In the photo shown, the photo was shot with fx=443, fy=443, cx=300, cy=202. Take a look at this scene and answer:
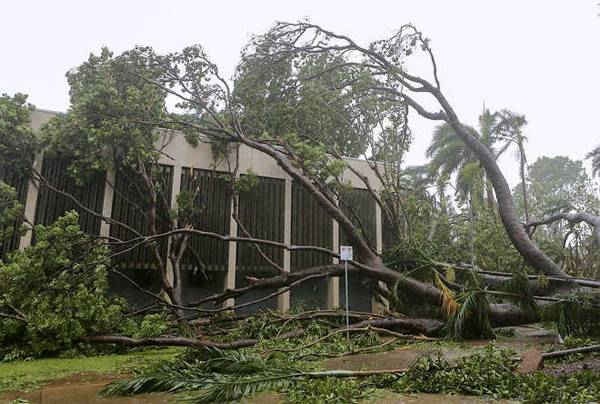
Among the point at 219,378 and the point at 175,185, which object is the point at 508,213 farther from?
the point at 175,185

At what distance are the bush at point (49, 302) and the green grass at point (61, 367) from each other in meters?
0.35

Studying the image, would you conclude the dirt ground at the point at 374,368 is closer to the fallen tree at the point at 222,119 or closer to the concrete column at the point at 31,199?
the fallen tree at the point at 222,119

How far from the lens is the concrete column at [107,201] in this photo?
1025cm

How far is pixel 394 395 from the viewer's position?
11.0 ft

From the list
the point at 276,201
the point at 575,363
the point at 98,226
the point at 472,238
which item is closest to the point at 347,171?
the point at 276,201

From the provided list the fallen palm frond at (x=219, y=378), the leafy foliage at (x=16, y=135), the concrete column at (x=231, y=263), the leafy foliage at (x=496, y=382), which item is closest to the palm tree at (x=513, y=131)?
the concrete column at (x=231, y=263)

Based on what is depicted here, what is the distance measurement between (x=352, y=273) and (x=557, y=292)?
11.3 feet

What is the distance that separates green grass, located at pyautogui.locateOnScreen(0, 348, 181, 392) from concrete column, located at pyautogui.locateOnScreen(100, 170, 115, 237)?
4337 millimetres

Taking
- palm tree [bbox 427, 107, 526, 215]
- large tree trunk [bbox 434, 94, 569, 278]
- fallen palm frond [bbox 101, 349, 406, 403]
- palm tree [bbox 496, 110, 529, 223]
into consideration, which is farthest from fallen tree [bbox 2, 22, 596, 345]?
palm tree [bbox 496, 110, 529, 223]

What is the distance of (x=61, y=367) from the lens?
5562 millimetres

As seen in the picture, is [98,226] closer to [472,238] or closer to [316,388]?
[316,388]

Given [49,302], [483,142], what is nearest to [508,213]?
[49,302]

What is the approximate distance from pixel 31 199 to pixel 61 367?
17.8 ft

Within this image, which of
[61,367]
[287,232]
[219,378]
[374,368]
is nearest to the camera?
[219,378]
